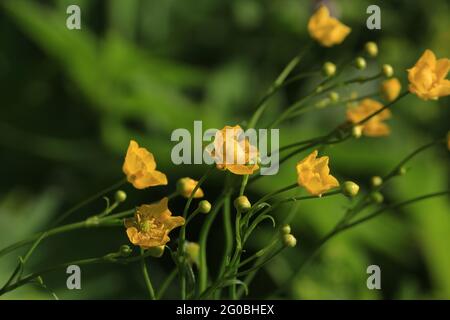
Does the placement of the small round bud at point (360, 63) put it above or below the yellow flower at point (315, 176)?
above

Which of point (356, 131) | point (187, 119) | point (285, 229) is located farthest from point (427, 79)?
point (187, 119)

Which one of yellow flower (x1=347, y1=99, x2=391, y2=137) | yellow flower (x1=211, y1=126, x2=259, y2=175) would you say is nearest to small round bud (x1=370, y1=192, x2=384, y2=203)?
yellow flower (x1=347, y1=99, x2=391, y2=137)

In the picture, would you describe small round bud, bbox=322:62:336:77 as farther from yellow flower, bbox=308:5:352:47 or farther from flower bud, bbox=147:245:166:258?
flower bud, bbox=147:245:166:258

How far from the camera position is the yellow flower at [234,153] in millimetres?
619

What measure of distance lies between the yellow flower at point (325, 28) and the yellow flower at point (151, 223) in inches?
11.7

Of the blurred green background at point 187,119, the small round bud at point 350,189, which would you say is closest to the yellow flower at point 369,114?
the small round bud at point 350,189

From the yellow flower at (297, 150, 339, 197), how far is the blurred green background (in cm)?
63

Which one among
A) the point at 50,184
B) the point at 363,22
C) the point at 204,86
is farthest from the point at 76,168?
the point at 363,22

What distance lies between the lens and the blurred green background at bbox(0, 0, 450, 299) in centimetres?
158

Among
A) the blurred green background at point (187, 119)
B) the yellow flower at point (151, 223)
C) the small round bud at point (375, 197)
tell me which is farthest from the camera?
the blurred green background at point (187, 119)

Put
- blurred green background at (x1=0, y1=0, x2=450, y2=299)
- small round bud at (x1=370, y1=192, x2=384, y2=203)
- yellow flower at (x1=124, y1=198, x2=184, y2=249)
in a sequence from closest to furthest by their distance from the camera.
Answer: yellow flower at (x1=124, y1=198, x2=184, y2=249) < small round bud at (x1=370, y1=192, x2=384, y2=203) < blurred green background at (x1=0, y1=0, x2=450, y2=299)

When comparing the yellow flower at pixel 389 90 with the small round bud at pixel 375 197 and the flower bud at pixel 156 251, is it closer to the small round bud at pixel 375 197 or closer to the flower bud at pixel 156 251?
the small round bud at pixel 375 197

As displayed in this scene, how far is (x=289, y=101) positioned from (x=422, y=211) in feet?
1.71
